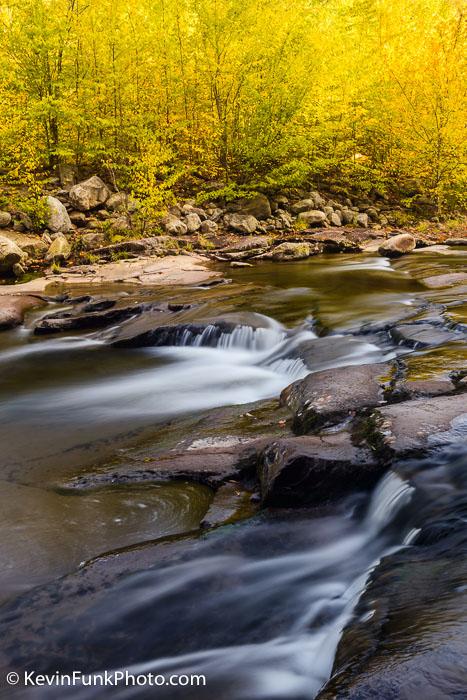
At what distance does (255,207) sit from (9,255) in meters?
7.76

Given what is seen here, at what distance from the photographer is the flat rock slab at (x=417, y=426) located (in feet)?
9.66

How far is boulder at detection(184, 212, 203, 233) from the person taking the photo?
15.1 m

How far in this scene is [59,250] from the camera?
1303 cm

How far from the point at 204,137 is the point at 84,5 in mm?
4932

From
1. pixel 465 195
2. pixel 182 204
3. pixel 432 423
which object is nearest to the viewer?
pixel 432 423

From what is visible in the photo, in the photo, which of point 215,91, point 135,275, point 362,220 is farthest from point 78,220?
point 362,220

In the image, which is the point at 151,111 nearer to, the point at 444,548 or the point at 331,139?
the point at 331,139

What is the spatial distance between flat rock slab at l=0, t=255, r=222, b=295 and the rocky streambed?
508 centimetres

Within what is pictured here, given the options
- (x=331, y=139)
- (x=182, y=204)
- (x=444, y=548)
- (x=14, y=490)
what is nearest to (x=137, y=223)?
(x=182, y=204)

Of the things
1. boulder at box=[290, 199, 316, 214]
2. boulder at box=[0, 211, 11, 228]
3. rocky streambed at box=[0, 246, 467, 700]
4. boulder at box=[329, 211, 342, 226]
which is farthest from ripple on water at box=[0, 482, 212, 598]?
boulder at box=[290, 199, 316, 214]

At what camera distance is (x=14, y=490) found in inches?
141

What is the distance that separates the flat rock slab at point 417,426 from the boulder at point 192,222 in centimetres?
1252

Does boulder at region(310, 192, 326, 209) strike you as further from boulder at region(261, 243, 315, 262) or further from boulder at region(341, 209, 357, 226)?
boulder at region(261, 243, 315, 262)

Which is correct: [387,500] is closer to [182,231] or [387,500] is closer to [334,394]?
[334,394]
